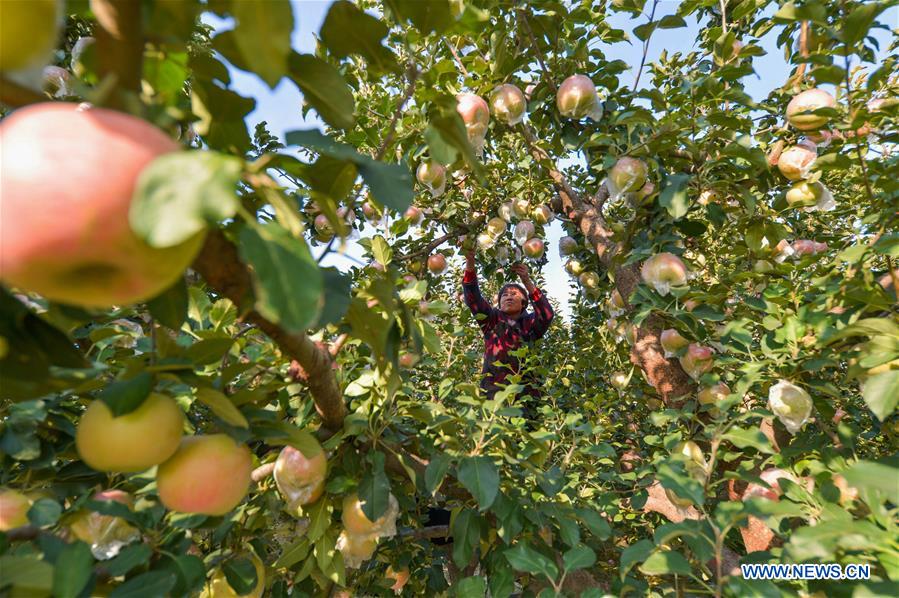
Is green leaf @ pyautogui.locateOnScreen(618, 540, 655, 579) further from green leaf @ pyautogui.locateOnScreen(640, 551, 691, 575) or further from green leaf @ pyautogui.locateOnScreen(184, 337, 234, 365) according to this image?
green leaf @ pyautogui.locateOnScreen(184, 337, 234, 365)

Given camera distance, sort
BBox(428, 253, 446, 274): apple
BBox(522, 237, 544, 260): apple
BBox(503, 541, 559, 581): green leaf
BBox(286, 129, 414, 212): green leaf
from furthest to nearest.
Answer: BBox(428, 253, 446, 274): apple < BBox(522, 237, 544, 260): apple < BBox(503, 541, 559, 581): green leaf < BBox(286, 129, 414, 212): green leaf

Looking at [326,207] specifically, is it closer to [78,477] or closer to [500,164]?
[78,477]

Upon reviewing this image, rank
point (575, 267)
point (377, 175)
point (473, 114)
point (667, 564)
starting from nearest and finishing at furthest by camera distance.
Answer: point (377, 175)
point (667, 564)
point (473, 114)
point (575, 267)

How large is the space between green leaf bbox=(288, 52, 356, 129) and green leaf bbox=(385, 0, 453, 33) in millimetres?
175

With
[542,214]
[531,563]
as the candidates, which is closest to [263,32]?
[531,563]

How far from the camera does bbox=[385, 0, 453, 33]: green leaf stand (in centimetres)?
62

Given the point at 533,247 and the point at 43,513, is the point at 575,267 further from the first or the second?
the point at 43,513

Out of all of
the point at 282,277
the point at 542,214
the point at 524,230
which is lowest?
the point at 524,230

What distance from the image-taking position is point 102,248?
1.06 feet

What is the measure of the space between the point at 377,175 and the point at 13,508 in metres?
0.80

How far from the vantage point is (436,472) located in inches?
36.0

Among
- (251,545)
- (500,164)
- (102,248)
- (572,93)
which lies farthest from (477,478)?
(500,164)

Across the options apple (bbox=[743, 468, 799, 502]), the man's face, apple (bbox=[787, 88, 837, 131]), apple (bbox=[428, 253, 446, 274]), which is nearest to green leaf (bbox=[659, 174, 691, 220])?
apple (bbox=[787, 88, 837, 131])

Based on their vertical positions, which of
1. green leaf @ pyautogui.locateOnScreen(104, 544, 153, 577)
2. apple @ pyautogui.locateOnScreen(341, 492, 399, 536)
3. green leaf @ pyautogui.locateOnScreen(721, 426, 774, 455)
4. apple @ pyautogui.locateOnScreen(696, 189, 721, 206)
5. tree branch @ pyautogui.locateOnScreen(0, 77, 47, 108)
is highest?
apple @ pyautogui.locateOnScreen(696, 189, 721, 206)
